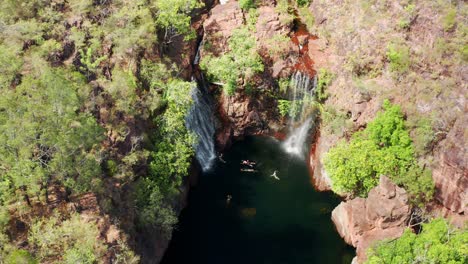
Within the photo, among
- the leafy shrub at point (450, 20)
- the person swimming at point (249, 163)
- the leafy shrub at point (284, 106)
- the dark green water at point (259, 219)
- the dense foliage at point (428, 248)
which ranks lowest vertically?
the dark green water at point (259, 219)

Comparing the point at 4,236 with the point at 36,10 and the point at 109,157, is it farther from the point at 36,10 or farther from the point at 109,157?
the point at 36,10

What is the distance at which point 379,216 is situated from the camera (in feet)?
159

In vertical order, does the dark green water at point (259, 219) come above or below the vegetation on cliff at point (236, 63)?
below

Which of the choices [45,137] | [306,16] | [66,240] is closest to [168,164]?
[66,240]

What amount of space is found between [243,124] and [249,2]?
1797 centimetres

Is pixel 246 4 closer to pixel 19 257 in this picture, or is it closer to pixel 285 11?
pixel 285 11

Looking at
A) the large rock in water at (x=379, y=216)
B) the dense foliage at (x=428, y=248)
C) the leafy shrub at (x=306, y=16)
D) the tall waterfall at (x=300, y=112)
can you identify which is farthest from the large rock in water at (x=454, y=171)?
the leafy shrub at (x=306, y=16)

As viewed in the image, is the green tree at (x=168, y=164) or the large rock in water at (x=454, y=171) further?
the large rock in water at (x=454, y=171)

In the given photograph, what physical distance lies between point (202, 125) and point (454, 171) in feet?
104

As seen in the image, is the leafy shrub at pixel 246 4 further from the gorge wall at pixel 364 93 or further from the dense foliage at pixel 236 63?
the dense foliage at pixel 236 63

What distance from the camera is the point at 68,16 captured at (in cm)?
5678

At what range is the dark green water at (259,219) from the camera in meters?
50.5

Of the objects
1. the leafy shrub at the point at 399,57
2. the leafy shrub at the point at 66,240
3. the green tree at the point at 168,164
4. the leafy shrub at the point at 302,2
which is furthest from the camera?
the leafy shrub at the point at 302,2

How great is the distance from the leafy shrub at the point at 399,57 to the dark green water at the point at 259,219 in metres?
17.2
